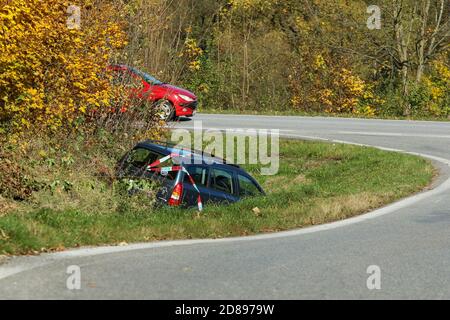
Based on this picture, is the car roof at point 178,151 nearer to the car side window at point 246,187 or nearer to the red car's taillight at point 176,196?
the car side window at point 246,187

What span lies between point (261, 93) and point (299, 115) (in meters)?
7.89

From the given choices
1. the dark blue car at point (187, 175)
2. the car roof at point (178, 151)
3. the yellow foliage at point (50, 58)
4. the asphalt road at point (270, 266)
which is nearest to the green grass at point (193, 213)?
the asphalt road at point (270, 266)

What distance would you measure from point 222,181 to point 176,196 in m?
1.32

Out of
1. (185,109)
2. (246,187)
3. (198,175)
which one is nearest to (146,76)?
(246,187)

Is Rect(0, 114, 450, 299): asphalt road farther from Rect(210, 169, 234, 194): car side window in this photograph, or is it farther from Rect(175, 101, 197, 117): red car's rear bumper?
Rect(175, 101, 197, 117): red car's rear bumper

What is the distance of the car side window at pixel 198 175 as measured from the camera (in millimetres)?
12227

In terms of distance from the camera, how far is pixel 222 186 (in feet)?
42.9

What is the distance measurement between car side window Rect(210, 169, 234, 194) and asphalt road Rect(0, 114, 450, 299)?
10.1 ft

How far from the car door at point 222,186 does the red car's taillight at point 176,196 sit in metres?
0.73

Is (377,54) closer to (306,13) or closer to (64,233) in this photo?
(306,13)

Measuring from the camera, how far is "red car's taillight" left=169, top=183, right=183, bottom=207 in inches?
471

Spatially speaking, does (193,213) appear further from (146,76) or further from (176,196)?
(146,76)

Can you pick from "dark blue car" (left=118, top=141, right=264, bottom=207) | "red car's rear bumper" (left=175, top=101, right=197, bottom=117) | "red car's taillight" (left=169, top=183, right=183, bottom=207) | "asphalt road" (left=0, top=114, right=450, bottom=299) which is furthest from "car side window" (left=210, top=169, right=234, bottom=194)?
"red car's rear bumper" (left=175, top=101, right=197, bottom=117)

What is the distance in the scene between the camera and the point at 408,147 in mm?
20047
